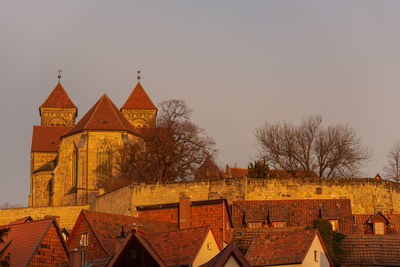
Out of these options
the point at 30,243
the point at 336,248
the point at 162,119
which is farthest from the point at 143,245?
the point at 162,119

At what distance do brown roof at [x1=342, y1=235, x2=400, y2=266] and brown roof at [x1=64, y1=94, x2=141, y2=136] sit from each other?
3879 cm

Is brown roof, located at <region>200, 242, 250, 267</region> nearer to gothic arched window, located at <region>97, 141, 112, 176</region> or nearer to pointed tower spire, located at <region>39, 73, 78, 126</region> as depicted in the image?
gothic arched window, located at <region>97, 141, 112, 176</region>

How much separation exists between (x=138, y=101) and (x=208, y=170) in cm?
4836

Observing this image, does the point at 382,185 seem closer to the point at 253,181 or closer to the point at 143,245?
the point at 253,181

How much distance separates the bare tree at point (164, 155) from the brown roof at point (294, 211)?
13266 millimetres

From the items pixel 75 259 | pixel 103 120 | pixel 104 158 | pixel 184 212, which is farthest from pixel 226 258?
pixel 103 120

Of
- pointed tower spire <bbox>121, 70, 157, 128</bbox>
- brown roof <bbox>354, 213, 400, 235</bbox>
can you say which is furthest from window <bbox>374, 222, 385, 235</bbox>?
pointed tower spire <bbox>121, 70, 157, 128</bbox>

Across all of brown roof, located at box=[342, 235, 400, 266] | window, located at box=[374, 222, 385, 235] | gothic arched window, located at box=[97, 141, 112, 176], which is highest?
gothic arched window, located at box=[97, 141, 112, 176]

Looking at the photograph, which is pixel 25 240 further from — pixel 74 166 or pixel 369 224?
pixel 74 166

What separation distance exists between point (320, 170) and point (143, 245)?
32.4 meters

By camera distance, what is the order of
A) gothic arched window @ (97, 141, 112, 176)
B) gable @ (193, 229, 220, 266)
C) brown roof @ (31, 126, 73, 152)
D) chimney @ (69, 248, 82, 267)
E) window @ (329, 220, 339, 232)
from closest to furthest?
chimney @ (69, 248, 82, 267) < gable @ (193, 229, 220, 266) < window @ (329, 220, 339, 232) < gothic arched window @ (97, 141, 112, 176) < brown roof @ (31, 126, 73, 152)

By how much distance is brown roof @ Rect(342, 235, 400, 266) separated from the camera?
43.6 meters

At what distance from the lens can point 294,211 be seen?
5381cm

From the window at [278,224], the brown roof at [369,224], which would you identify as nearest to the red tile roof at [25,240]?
the window at [278,224]
